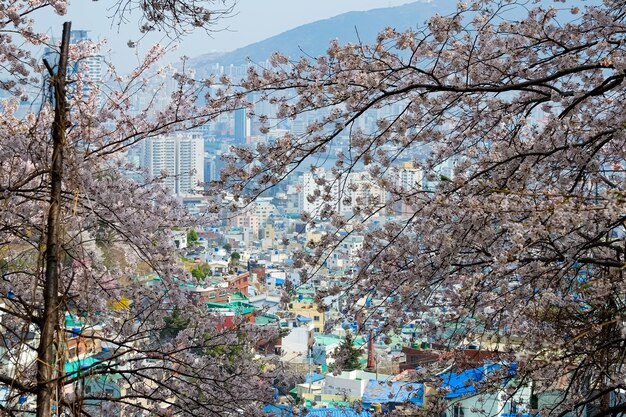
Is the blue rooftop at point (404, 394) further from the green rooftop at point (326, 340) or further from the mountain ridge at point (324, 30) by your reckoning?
the mountain ridge at point (324, 30)

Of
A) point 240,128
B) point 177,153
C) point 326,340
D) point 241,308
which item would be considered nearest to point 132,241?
point 241,308

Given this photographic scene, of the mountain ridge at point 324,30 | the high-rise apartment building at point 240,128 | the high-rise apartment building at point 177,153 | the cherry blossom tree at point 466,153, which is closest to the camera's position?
the cherry blossom tree at point 466,153

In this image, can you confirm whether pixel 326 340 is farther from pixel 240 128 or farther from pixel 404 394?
pixel 240 128

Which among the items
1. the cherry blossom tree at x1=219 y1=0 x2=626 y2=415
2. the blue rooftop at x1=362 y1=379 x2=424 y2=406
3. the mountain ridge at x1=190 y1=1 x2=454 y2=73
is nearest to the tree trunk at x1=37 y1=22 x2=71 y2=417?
the cherry blossom tree at x1=219 y1=0 x2=626 y2=415

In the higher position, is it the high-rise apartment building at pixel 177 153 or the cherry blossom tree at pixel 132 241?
the high-rise apartment building at pixel 177 153

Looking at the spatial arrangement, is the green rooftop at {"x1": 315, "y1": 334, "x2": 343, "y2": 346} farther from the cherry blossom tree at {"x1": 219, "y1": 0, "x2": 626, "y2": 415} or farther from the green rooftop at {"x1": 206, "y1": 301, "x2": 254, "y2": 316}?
the cherry blossom tree at {"x1": 219, "y1": 0, "x2": 626, "y2": 415}

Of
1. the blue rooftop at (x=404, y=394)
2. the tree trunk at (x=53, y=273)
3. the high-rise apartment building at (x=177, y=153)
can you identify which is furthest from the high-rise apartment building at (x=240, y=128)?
the tree trunk at (x=53, y=273)

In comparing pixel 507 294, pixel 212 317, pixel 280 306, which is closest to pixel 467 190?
pixel 507 294
